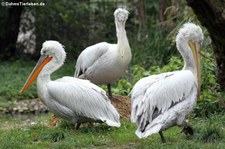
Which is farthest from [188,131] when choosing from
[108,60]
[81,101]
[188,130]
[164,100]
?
[108,60]

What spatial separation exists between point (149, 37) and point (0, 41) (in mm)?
5207

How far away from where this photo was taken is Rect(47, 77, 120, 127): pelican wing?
7.41 m

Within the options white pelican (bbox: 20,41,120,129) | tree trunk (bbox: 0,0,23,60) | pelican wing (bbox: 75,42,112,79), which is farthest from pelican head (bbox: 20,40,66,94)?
tree trunk (bbox: 0,0,23,60)

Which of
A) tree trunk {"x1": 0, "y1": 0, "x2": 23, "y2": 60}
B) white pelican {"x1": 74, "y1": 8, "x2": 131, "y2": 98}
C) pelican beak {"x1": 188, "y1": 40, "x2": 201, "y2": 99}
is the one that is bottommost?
tree trunk {"x1": 0, "y1": 0, "x2": 23, "y2": 60}

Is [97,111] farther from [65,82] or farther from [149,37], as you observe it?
[149,37]

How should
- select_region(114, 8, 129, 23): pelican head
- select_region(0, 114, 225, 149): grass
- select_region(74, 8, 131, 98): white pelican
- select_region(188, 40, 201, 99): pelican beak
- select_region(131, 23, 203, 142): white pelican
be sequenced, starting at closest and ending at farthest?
select_region(131, 23, 203, 142): white pelican → select_region(0, 114, 225, 149): grass → select_region(188, 40, 201, 99): pelican beak → select_region(74, 8, 131, 98): white pelican → select_region(114, 8, 129, 23): pelican head

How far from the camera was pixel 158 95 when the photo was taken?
6320 mm

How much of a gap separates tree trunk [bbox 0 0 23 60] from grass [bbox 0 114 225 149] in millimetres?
9484

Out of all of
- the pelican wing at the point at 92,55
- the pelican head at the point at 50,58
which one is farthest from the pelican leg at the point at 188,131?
the pelican wing at the point at 92,55

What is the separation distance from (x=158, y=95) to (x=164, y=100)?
0.28 feet

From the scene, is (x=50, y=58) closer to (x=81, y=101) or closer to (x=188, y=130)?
(x=81, y=101)

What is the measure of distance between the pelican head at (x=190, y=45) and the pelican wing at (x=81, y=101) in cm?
130

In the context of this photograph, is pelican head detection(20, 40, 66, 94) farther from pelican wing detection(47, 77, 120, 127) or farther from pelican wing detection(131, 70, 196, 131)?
pelican wing detection(131, 70, 196, 131)

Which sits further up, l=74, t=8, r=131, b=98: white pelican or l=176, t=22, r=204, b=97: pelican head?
l=176, t=22, r=204, b=97: pelican head
